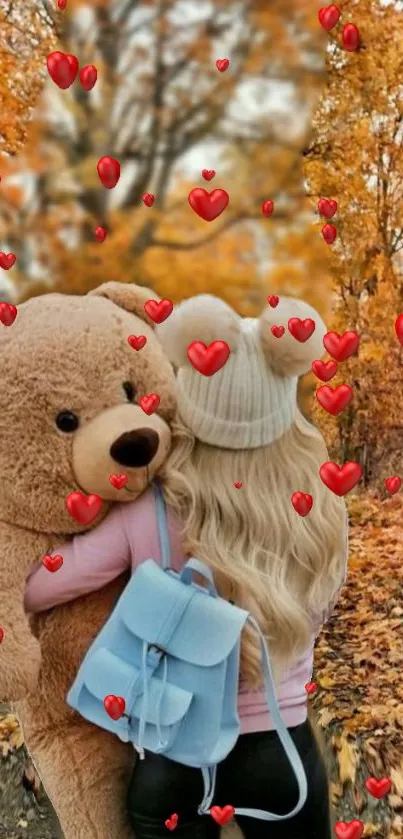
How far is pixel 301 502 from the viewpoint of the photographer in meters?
0.92

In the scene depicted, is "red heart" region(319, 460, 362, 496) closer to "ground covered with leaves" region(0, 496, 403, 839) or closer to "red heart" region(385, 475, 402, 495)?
"red heart" region(385, 475, 402, 495)

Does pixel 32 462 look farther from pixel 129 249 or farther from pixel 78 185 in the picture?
pixel 78 185

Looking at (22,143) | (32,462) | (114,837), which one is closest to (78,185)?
(22,143)

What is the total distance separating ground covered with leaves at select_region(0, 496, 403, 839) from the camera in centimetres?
126

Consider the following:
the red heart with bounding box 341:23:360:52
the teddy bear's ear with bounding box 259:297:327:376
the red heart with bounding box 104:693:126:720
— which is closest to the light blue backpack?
the red heart with bounding box 104:693:126:720

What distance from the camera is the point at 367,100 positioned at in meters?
1.36

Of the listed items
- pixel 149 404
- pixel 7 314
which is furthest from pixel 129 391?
pixel 7 314

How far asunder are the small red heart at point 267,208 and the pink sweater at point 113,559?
1.73 ft

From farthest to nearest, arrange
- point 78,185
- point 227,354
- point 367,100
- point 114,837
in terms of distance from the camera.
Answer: point 78,185
point 367,100
point 114,837
point 227,354

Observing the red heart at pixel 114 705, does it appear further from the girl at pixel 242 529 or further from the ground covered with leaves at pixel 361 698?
the ground covered with leaves at pixel 361 698

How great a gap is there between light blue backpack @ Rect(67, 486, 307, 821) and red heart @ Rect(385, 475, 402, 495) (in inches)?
16.8

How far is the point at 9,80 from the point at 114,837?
1179 millimetres

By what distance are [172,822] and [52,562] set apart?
293 mm

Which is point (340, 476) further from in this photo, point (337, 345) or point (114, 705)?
point (114, 705)
